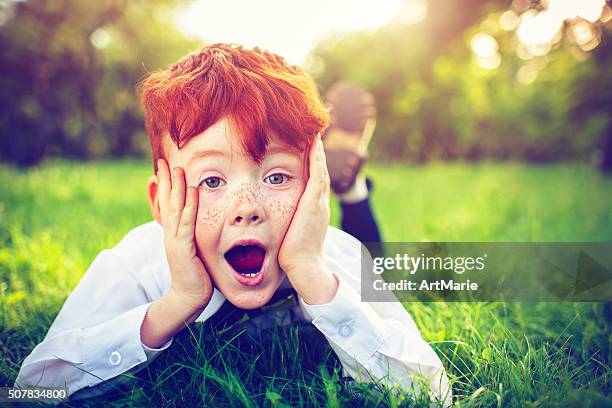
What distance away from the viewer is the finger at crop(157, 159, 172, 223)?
140 centimetres

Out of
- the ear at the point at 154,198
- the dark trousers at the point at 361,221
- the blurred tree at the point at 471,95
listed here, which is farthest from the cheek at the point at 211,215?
the blurred tree at the point at 471,95

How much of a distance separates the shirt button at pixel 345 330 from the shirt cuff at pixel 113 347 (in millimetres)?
561

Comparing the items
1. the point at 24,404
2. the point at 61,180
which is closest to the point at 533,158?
the point at 61,180

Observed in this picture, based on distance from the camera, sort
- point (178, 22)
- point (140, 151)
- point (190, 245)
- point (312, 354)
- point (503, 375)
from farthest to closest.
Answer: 1. point (140, 151)
2. point (178, 22)
3. point (312, 354)
4. point (503, 375)
5. point (190, 245)

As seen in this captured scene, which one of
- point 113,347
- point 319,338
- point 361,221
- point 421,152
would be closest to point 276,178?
point 319,338

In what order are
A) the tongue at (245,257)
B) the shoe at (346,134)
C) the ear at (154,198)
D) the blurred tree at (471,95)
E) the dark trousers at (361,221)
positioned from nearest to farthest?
the tongue at (245,257)
the ear at (154,198)
the shoe at (346,134)
the dark trousers at (361,221)
the blurred tree at (471,95)

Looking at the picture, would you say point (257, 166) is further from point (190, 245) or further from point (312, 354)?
point (312, 354)

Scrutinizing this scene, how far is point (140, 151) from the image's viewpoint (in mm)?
9977

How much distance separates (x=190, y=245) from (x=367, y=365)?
1.95 feet

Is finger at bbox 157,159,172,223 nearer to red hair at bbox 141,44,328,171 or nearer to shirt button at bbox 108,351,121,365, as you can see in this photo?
red hair at bbox 141,44,328,171

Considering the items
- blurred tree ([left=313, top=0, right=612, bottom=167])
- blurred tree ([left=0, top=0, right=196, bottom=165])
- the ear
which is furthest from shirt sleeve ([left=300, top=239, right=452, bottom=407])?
blurred tree ([left=0, top=0, right=196, bottom=165])

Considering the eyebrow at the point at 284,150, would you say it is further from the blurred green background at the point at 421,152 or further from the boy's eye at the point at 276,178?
the blurred green background at the point at 421,152

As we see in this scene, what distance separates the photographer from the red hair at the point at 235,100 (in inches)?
53.9

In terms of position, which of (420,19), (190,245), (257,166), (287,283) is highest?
(420,19)
